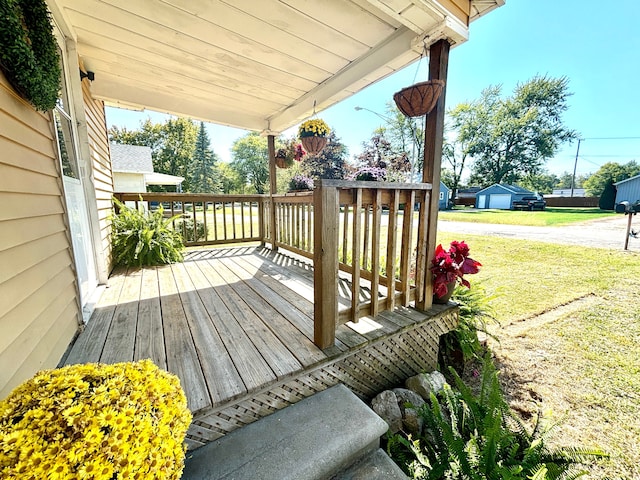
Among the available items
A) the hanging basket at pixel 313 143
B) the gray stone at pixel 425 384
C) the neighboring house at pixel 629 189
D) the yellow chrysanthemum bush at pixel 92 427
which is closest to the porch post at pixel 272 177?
the hanging basket at pixel 313 143

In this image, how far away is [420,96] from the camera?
1801 millimetres

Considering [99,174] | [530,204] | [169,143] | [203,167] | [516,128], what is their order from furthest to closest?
[203,167]
[516,128]
[169,143]
[530,204]
[99,174]

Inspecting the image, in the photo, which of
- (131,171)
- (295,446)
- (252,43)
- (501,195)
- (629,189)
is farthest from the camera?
(501,195)

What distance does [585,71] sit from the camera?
82.5 ft

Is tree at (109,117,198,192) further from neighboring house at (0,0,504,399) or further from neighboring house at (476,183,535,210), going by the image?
neighboring house at (476,183,535,210)

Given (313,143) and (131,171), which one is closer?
(313,143)

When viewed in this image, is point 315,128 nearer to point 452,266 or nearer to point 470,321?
point 452,266

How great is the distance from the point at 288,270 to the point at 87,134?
2379mm

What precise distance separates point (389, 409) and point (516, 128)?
1223 inches

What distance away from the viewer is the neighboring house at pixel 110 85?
1.17 metres

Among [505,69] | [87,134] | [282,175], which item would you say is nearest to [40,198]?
[87,134]

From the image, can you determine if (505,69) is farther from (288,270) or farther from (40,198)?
(40,198)

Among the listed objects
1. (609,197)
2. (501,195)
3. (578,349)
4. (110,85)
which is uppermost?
(110,85)

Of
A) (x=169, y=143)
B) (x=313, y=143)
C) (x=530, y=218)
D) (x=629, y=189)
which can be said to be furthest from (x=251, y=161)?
(x=629, y=189)
